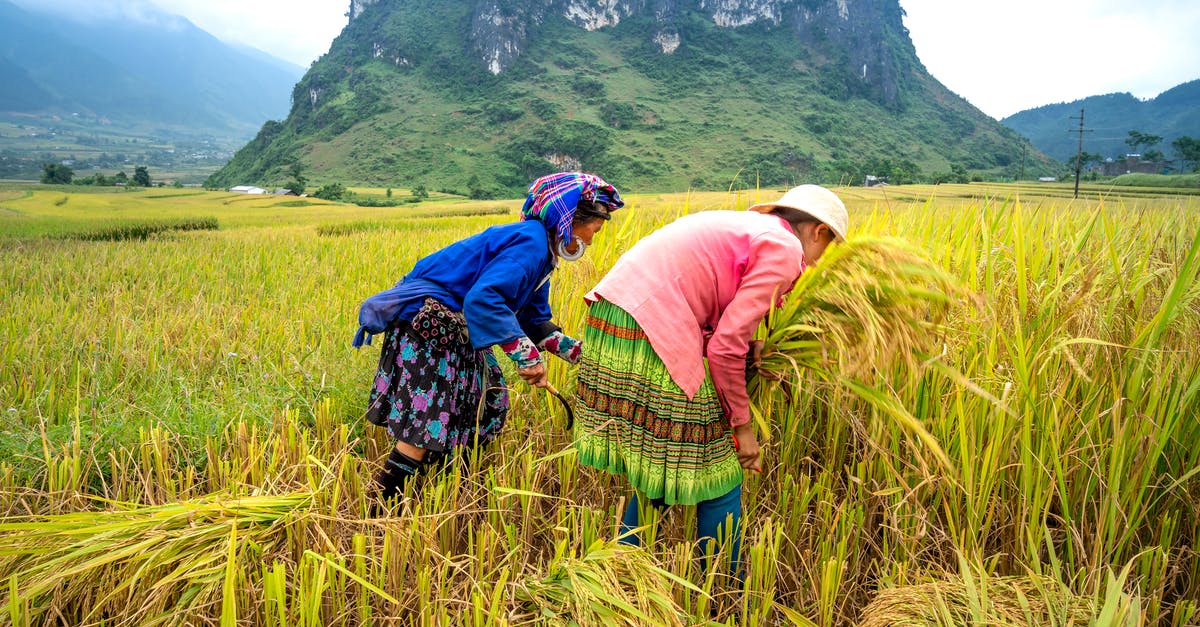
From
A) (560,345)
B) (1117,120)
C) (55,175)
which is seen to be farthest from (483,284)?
(1117,120)

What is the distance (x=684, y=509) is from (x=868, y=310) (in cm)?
87

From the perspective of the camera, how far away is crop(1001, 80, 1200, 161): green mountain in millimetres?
82500

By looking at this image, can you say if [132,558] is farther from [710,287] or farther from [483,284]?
[710,287]

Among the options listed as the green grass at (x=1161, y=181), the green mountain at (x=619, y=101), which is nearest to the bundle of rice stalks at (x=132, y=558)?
the green grass at (x=1161, y=181)

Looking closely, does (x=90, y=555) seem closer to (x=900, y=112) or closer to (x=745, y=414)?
(x=745, y=414)

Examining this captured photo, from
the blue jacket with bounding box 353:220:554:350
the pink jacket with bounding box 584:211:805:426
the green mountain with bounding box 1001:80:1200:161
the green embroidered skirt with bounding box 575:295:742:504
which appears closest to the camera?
the pink jacket with bounding box 584:211:805:426

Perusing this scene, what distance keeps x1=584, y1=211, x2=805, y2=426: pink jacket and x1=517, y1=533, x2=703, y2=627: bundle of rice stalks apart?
0.43 meters

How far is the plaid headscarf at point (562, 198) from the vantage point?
5.63 ft

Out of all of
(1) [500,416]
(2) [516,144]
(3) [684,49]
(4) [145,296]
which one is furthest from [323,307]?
(3) [684,49]

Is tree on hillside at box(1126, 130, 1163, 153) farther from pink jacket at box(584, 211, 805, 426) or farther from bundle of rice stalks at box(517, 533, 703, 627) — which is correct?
bundle of rice stalks at box(517, 533, 703, 627)

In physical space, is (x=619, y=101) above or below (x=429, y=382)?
above

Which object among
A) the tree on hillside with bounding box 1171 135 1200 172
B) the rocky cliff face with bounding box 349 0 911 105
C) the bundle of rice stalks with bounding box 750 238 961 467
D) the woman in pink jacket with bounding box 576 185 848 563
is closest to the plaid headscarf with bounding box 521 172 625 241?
the woman in pink jacket with bounding box 576 185 848 563

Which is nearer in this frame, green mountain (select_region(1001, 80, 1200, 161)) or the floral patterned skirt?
the floral patterned skirt

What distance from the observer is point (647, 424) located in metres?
1.54
